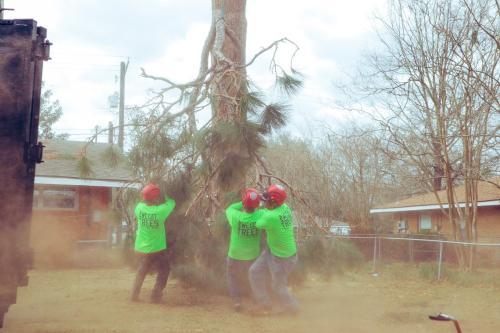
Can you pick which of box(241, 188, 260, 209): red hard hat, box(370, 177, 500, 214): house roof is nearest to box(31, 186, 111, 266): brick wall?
box(241, 188, 260, 209): red hard hat

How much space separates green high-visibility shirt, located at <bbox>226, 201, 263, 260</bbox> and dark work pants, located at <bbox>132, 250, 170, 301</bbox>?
3.51 ft

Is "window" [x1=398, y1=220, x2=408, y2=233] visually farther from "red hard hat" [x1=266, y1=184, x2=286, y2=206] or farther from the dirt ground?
"red hard hat" [x1=266, y1=184, x2=286, y2=206]

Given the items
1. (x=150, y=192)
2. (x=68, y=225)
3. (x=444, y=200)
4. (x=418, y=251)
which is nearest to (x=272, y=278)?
(x=150, y=192)

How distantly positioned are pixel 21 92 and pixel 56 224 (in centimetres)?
1175

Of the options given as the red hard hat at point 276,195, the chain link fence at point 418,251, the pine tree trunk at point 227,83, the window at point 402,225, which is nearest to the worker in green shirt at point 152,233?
the pine tree trunk at point 227,83

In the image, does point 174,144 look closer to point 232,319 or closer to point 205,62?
point 205,62

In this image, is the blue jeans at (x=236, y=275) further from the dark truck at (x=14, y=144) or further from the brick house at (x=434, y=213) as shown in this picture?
the brick house at (x=434, y=213)

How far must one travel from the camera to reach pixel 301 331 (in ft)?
22.5

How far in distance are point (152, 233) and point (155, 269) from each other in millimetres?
612

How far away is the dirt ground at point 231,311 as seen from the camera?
7023 millimetres

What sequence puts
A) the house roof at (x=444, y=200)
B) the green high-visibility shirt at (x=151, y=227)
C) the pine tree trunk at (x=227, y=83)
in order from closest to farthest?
the green high-visibility shirt at (x=151, y=227)
the pine tree trunk at (x=227, y=83)
the house roof at (x=444, y=200)

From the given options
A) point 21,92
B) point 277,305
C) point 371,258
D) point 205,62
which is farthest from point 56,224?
point 21,92

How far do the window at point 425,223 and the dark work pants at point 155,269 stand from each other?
18.8 m

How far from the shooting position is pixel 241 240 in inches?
319
